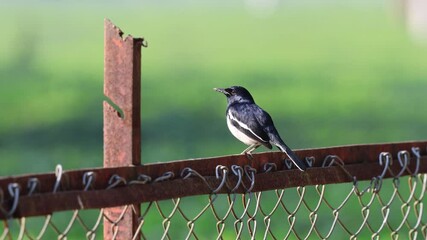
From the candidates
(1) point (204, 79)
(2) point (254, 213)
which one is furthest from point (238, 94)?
(1) point (204, 79)

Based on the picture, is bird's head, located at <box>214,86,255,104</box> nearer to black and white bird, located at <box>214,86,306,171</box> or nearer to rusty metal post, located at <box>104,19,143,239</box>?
black and white bird, located at <box>214,86,306,171</box>

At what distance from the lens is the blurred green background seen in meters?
13.2

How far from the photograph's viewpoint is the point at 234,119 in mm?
4945

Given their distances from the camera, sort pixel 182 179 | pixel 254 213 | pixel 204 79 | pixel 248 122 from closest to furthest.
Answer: pixel 182 179
pixel 254 213
pixel 248 122
pixel 204 79

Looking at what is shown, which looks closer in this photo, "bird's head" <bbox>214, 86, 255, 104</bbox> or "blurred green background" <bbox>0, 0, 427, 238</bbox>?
"bird's head" <bbox>214, 86, 255, 104</bbox>

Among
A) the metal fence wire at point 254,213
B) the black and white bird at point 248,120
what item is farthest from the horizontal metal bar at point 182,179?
the black and white bird at point 248,120

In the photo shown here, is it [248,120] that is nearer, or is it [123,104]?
[123,104]

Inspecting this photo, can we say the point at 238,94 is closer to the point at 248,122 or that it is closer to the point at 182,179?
the point at 248,122

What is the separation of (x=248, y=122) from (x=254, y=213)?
1.59 metres

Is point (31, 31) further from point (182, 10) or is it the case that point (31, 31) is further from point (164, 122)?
point (164, 122)

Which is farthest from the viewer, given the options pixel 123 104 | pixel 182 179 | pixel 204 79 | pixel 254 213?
pixel 204 79

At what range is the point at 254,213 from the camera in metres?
3.32

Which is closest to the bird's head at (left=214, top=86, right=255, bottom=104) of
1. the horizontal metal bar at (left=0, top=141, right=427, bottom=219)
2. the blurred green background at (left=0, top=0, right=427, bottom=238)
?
the horizontal metal bar at (left=0, top=141, right=427, bottom=219)

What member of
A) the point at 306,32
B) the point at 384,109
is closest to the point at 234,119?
the point at 384,109
